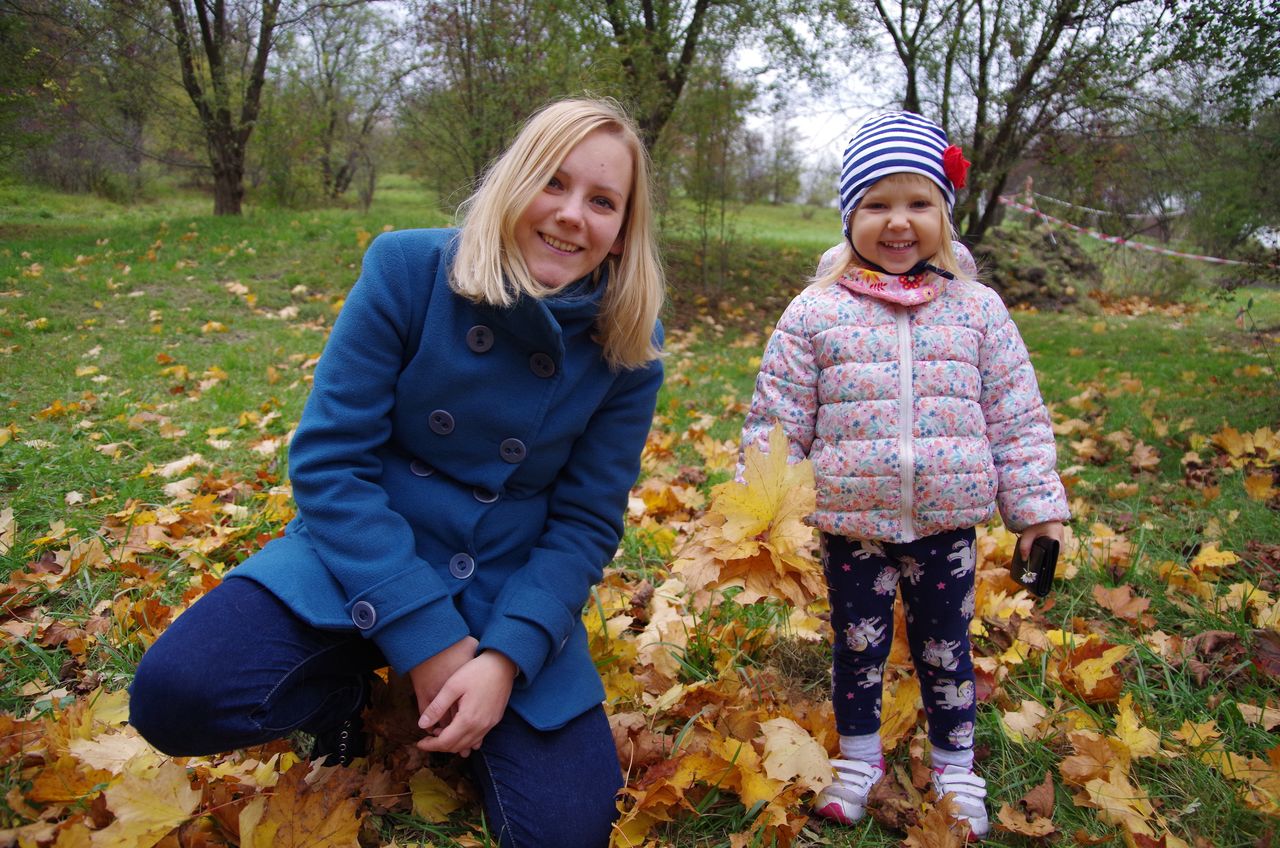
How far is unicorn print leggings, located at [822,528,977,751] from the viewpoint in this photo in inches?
66.5

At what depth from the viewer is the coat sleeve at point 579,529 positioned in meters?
1.61

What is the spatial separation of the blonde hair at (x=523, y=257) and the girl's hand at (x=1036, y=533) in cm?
89

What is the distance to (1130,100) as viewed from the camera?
8398mm

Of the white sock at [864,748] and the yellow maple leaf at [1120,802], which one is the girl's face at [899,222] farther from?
the yellow maple leaf at [1120,802]

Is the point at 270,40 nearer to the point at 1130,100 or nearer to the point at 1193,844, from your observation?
the point at 1130,100

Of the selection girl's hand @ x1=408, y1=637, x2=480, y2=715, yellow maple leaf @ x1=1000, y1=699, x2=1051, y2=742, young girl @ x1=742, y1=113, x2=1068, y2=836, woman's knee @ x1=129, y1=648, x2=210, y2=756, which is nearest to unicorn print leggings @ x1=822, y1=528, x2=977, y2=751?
young girl @ x1=742, y1=113, x2=1068, y2=836

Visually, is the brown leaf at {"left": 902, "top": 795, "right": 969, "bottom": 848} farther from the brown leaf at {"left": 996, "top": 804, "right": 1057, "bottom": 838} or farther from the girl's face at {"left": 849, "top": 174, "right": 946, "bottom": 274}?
the girl's face at {"left": 849, "top": 174, "right": 946, "bottom": 274}

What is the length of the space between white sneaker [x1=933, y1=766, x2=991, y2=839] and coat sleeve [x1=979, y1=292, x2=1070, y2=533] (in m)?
0.55

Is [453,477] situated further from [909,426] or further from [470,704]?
[909,426]

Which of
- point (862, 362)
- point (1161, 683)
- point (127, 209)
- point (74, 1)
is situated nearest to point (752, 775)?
point (862, 362)

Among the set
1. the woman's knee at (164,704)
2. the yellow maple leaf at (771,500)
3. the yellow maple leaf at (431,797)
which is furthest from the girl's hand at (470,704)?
the yellow maple leaf at (771,500)

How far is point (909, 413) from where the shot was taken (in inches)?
63.5

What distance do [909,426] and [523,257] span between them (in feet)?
2.91

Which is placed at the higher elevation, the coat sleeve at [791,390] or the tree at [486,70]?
the tree at [486,70]
